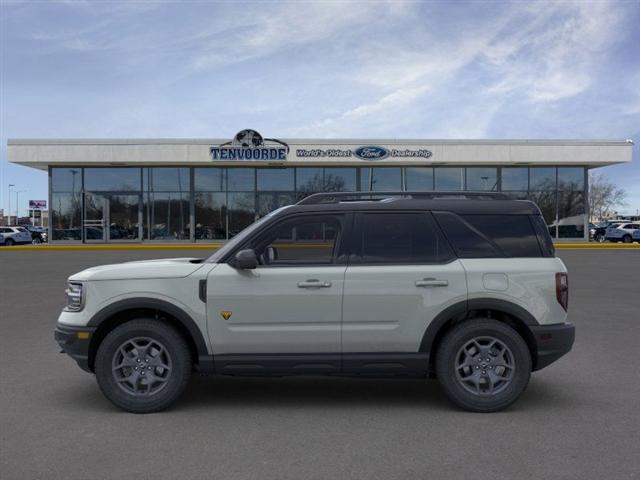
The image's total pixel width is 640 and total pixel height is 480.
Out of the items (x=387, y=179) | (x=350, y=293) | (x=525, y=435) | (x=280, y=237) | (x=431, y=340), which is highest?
(x=387, y=179)

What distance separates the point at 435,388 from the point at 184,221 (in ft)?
107

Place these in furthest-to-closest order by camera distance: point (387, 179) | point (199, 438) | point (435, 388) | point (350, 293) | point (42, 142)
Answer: point (387, 179) → point (42, 142) → point (435, 388) → point (350, 293) → point (199, 438)

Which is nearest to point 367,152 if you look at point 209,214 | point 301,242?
point 209,214

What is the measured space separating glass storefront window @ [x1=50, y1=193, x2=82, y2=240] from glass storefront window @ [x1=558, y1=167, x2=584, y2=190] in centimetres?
2918

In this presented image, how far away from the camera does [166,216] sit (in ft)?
122

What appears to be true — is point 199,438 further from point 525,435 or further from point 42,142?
point 42,142

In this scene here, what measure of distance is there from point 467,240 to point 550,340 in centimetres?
110

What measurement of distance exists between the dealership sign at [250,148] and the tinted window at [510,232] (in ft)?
99.4

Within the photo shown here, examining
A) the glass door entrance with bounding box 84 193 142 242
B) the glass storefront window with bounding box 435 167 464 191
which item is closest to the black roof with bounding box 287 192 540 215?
the glass storefront window with bounding box 435 167 464 191

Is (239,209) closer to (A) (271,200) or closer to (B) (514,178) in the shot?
(A) (271,200)

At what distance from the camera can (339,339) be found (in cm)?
522

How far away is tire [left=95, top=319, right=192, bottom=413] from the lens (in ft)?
17.1

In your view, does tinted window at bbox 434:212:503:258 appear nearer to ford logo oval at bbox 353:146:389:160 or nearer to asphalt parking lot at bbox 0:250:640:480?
asphalt parking lot at bbox 0:250:640:480

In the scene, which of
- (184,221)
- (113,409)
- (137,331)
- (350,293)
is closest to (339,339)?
(350,293)
